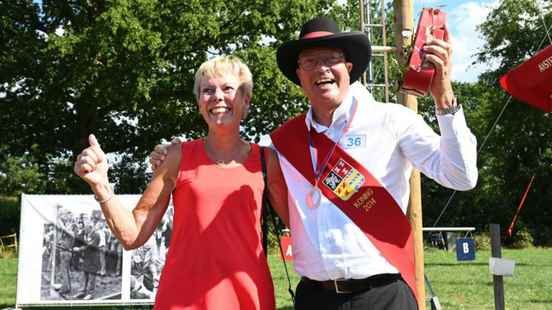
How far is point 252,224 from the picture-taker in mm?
2814

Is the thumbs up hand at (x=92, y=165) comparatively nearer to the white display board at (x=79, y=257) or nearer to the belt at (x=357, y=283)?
the belt at (x=357, y=283)

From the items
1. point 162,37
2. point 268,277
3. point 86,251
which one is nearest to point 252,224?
point 268,277

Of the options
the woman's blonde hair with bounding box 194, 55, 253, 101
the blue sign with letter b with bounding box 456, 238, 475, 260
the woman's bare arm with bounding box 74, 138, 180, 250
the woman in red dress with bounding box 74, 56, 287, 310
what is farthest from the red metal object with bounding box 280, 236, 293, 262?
the blue sign with letter b with bounding box 456, 238, 475, 260

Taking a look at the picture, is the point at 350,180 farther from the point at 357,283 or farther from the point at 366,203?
the point at 357,283

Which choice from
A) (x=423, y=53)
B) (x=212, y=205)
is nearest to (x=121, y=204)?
(x=212, y=205)

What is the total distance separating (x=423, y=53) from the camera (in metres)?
2.48

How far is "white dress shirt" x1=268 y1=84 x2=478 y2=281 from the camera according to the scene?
2766 mm

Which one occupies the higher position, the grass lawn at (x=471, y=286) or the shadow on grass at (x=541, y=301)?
the grass lawn at (x=471, y=286)

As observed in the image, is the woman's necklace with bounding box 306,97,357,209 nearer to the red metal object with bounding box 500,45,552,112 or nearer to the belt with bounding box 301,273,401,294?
the belt with bounding box 301,273,401,294

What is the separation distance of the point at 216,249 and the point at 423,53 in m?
1.12

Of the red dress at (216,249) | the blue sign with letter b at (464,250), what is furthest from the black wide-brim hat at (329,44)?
the blue sign with letter b at (464,250)

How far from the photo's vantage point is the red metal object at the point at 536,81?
835cm

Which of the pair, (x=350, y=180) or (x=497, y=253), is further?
(x=497, y=253)

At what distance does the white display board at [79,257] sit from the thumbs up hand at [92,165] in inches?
246
